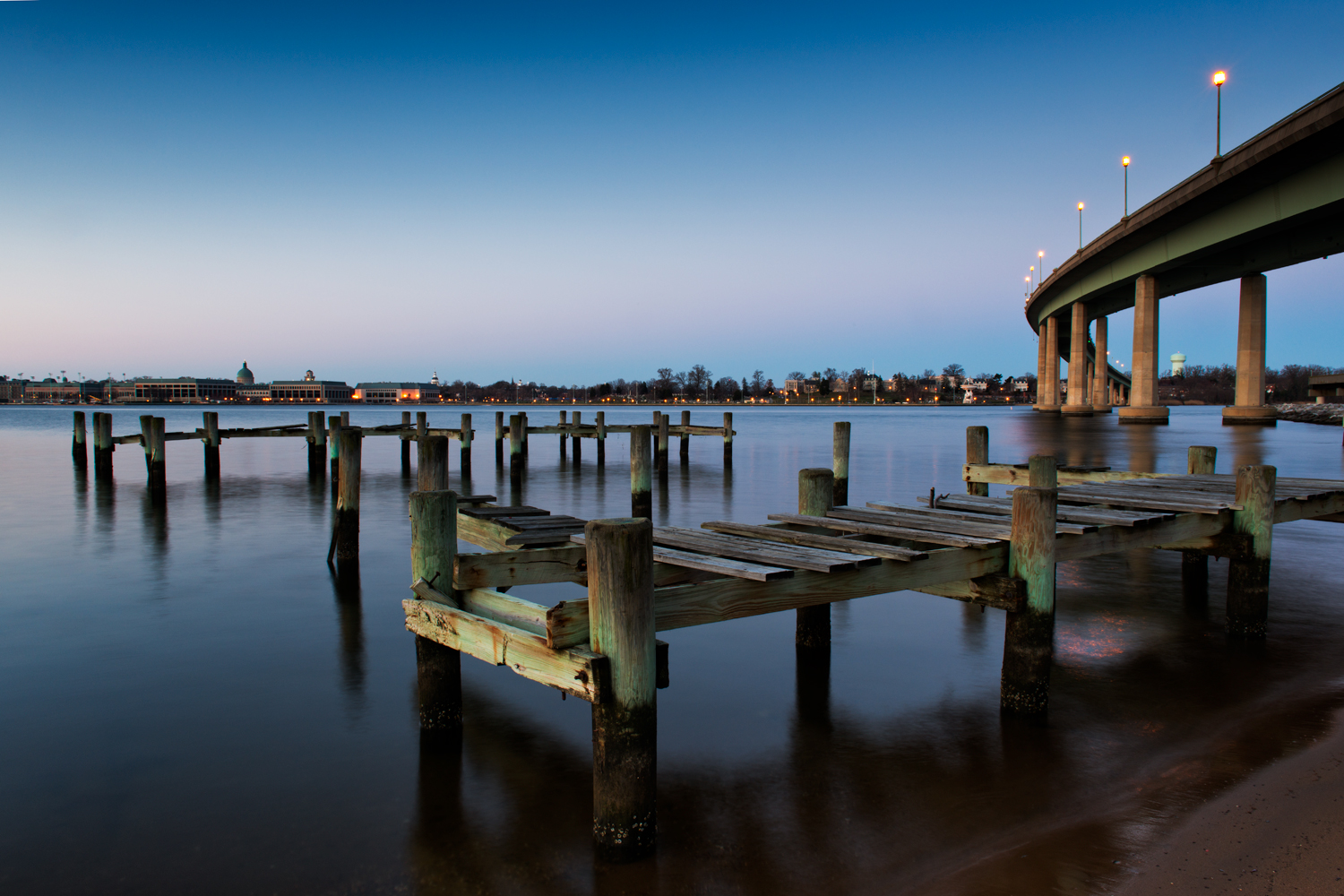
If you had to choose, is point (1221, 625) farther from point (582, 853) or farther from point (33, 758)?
point (33, 758)

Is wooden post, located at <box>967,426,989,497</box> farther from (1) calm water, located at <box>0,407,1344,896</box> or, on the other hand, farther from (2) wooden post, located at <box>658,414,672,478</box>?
(2) wooden post, located at <box>658,414,672,478</box>

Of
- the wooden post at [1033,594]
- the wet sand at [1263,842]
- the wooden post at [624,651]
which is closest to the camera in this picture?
the wooden post at [624,651]

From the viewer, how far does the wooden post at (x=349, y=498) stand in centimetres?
1252

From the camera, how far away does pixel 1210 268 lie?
52.4 metres

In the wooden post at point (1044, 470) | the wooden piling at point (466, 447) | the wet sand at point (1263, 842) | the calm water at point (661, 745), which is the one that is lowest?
the calm water at point (661, 745)

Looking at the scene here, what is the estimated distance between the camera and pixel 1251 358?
53844 millimetres

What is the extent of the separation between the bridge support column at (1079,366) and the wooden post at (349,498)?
74.6 metres

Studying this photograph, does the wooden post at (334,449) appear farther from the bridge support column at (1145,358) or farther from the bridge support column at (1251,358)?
the bridge support column at (1251,358)

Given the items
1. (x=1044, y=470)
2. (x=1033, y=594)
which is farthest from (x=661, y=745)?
(x=1044, y=470)

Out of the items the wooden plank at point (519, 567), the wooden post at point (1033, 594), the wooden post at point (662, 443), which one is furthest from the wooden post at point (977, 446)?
the wooden post at point (662, 443)

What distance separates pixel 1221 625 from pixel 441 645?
29.3 ft

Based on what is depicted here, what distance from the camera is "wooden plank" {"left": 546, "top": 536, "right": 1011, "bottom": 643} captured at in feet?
14.9

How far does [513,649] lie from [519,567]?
1.39m

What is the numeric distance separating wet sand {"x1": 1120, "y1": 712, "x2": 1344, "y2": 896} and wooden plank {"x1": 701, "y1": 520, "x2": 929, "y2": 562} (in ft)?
7.61
